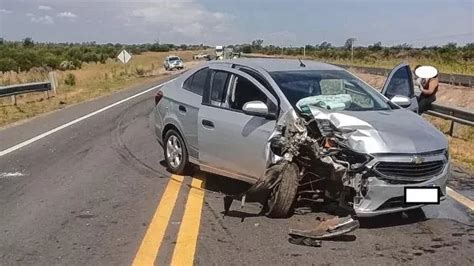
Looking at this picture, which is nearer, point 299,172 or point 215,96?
point 299,172

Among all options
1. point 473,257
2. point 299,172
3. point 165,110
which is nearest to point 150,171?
point 165,110

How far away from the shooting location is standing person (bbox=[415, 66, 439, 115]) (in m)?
10.6

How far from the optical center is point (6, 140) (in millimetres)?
12414

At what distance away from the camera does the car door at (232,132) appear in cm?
629

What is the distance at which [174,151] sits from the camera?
8.35 meters

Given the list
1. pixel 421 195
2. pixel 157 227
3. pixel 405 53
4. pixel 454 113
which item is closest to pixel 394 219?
pixel 421 195

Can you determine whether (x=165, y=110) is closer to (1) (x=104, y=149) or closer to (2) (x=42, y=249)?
(1) (x=104, y=149)

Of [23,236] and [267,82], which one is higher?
[267,82]

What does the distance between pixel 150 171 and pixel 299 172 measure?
11.1 feet

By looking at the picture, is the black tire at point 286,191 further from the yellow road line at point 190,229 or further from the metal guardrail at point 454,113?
the metal guardrail at point 454,113

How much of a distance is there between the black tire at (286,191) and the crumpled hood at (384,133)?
628mm

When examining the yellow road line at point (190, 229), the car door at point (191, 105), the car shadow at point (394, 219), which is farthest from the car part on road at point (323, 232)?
the car door at point (191, 105)

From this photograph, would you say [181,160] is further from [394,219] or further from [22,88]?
[22,88]

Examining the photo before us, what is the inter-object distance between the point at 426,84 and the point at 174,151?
581 centimetres
